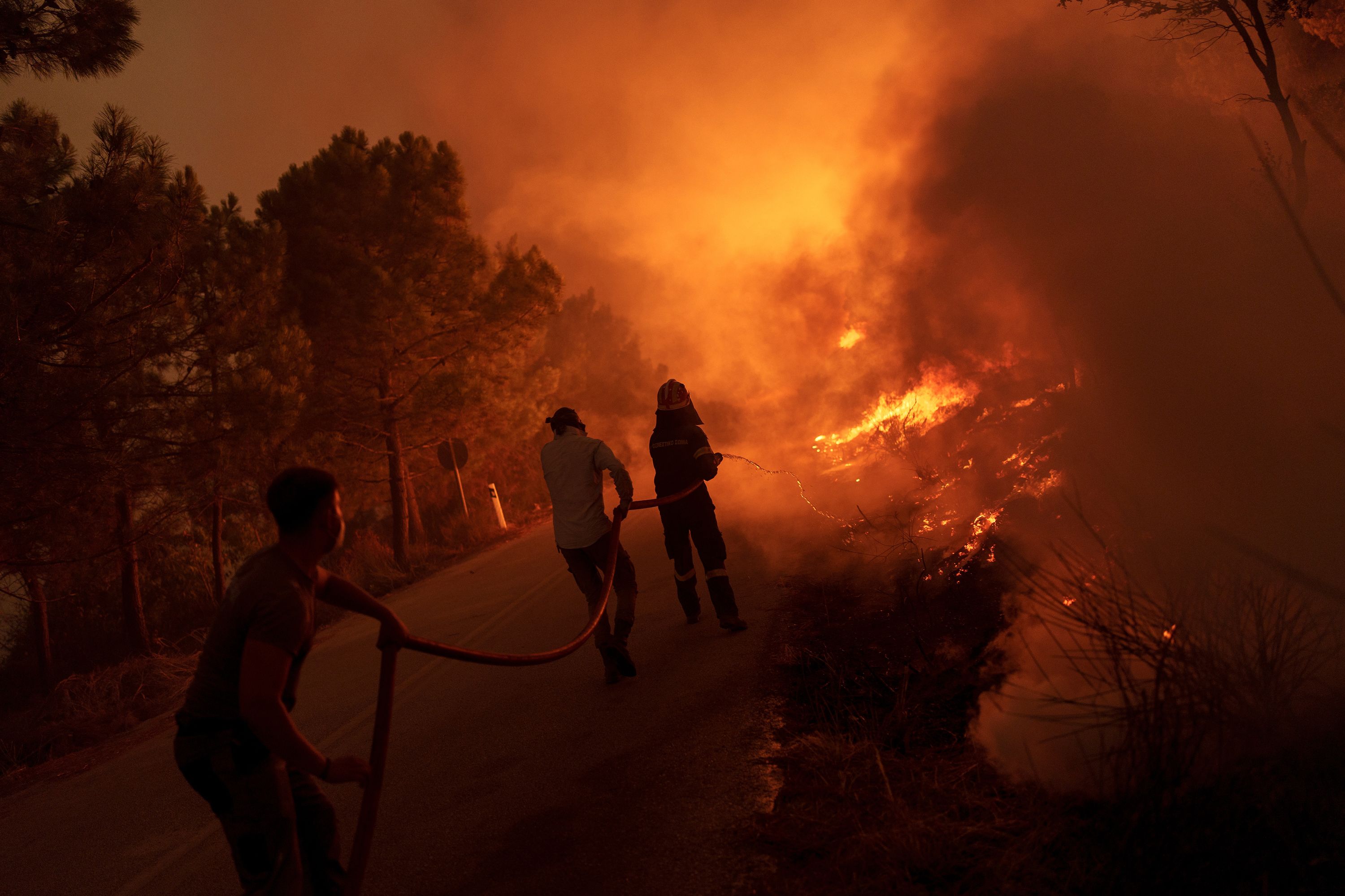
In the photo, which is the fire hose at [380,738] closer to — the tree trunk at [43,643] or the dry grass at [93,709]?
the dry grass at [93,709]

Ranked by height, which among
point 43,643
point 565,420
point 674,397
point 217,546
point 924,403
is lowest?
point 565,420

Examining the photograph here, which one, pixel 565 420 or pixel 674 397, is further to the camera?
pixel 674 397

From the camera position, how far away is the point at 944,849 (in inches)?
117

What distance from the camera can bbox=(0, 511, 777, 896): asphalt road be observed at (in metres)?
3.55

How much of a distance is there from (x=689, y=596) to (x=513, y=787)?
2965mm

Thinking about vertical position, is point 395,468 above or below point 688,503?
above

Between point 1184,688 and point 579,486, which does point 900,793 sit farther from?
point 579,486

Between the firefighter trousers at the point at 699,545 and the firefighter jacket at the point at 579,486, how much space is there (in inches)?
33.3

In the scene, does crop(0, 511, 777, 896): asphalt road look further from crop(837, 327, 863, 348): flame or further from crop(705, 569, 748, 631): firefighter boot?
crop(837, 327, 863, 348): flame

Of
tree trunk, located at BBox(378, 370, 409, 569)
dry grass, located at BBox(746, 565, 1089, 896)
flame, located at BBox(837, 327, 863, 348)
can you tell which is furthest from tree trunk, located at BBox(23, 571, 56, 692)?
dry grass, located at BBox(746, 565, 1089, 896)

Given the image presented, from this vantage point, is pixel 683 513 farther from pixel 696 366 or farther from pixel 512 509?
pixel 696 366

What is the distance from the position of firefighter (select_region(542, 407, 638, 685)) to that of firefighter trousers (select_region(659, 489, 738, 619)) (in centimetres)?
79

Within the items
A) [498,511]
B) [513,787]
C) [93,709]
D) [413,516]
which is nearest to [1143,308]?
[513,787]

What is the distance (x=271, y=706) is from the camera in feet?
7.66
